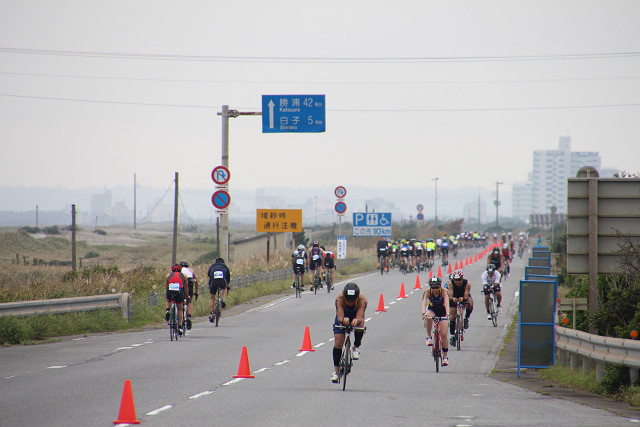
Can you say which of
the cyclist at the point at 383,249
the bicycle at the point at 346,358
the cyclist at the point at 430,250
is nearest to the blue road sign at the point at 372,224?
the cyclist at the point at 430,250

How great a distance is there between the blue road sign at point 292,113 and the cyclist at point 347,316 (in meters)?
15.0

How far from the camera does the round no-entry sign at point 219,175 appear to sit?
2473 centimetres

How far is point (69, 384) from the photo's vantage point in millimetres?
12023

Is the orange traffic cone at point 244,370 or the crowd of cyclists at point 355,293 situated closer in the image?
the crowd of cyclists at point 355,293

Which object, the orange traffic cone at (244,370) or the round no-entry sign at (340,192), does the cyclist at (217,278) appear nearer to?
the orange traffic cone at (244,370)

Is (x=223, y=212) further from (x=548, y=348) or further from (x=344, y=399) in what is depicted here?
(x=344, y=399)

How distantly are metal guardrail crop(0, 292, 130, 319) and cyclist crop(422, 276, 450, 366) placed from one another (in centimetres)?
963

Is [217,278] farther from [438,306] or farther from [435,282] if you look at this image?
[435,282]

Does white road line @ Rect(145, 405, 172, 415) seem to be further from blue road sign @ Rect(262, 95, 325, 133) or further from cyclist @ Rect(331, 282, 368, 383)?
blue road sign @ Rect(262, 95, 325, 133)

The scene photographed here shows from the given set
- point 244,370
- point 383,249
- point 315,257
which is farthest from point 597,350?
point 383,249

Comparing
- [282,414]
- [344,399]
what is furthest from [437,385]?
[282,414]

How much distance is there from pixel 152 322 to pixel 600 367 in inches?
539

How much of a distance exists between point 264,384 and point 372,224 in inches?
1584

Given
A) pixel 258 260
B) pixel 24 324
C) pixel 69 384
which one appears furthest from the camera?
pixel 258 260
